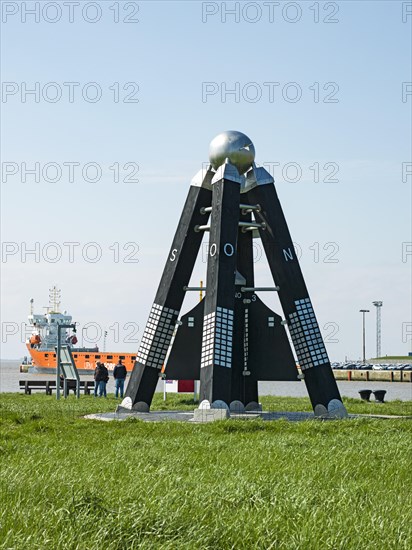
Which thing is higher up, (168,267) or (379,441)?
(168,267)

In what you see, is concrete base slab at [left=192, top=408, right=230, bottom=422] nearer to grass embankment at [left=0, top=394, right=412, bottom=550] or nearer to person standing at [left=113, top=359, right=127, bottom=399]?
grass embankment at [left=0, top=394, right=412, bottom=550]

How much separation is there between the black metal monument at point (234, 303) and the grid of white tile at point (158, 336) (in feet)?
0.07

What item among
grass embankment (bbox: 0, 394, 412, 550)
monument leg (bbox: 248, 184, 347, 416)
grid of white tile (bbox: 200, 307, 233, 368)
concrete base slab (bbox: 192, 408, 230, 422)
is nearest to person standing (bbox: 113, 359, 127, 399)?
monument leg (bbox: 248, 184, 347, 416)

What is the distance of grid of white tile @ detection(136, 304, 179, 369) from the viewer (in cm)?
2109

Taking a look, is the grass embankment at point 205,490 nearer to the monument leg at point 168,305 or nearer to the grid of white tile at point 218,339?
the grid of white tile at point 218,339

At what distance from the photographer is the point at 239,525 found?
683cm

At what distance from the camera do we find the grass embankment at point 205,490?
6477 mm

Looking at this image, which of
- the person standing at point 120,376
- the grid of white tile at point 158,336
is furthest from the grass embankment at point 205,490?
the person standing at point 120,376

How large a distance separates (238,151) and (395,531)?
14.2m

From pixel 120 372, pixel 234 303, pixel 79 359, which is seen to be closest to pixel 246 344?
pixel 234 303

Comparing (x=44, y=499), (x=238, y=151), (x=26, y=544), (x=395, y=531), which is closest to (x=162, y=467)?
(x=44, y=499)

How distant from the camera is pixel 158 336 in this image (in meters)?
21.1

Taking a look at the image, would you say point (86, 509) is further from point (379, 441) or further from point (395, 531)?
point (379, 441)

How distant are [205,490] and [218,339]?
1078 centimetres
